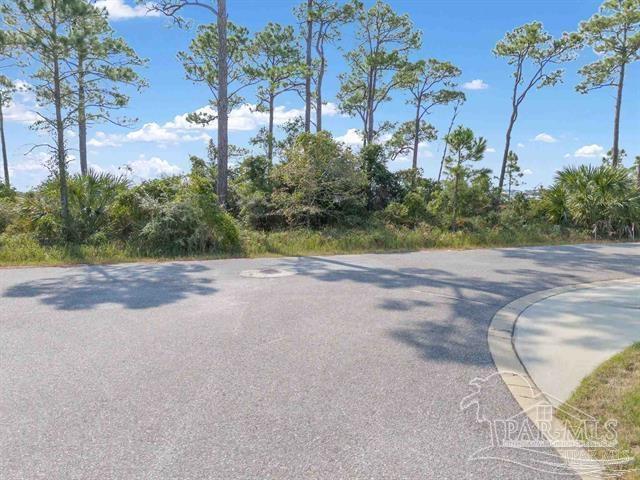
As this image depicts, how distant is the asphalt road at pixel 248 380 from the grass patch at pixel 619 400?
16.8 inches

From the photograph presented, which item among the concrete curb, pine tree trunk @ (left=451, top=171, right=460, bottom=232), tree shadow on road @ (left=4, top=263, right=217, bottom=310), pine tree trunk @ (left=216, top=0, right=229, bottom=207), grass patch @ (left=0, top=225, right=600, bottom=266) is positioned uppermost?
pine tree trunk @ (left=216, top=0, right=229, bottom=207)

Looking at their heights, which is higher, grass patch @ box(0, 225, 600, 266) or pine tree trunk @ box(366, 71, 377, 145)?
pine tree trunk @ box(366, 71, 377, 145)

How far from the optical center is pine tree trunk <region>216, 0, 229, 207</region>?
12.4 meters

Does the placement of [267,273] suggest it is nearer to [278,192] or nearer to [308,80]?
[278,192]

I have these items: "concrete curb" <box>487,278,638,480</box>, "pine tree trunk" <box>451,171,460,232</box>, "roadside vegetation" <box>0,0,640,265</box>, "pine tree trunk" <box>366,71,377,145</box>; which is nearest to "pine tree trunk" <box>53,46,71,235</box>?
"roadside vegetation" <box>0,0,640,265</box>

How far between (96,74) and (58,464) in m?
10.2

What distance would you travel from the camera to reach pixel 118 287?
6.34 meters

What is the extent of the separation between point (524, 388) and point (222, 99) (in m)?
11.7

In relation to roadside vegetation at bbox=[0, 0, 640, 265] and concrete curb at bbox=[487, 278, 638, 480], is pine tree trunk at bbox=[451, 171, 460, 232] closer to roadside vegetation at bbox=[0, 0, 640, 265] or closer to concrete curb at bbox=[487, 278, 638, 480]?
roadside vegetation at bbox=[0, 0, 640, 265]

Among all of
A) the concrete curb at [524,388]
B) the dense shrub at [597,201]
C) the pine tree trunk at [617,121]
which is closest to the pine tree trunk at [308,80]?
the dense shrub at [597,201]

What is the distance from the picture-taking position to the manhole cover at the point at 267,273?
7164 mm

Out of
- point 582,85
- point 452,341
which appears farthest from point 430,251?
point 582,85

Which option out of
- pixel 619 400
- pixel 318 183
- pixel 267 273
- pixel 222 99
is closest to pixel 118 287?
pixel 267 273

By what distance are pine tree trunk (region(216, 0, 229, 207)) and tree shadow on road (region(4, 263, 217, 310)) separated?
573 centimetres
